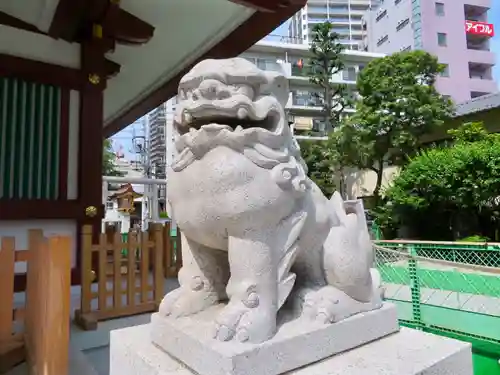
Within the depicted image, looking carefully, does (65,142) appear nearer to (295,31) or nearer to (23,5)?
(23,5)

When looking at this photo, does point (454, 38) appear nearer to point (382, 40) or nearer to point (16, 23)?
point (382, 40)

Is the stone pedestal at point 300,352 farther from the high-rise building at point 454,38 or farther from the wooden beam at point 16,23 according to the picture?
the high-rise building at point 454,38

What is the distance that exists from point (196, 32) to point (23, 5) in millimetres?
1597

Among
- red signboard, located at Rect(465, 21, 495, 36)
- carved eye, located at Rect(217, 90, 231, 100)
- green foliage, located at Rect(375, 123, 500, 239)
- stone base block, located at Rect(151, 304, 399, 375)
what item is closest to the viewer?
stone base block, located at Rect(151, 304, 399, 375)

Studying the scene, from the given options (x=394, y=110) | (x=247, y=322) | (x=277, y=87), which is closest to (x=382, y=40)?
(x=394, y=110)

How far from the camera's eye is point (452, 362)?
1.26 meters

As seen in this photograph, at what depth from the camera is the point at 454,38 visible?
22.2 meters

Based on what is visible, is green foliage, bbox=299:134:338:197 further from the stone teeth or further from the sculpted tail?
the stone teeth

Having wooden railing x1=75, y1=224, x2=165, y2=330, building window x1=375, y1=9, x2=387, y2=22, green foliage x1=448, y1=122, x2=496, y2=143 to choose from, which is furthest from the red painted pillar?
building window x1=375, y1=9, x2=387, y2=22

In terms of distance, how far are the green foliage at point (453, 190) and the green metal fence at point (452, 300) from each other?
3.77m

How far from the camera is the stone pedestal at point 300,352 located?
101 centimetres

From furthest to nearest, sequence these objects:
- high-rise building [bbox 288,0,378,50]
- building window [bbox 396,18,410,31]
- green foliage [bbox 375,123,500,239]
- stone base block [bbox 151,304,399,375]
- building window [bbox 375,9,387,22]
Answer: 1. high-rise building [bbox 288,0,378,50]
2. building window [bbox 375,9,387,22]
3. building window [bbox 396,18,410,31]
4. green foliage [bbox 375,123,500,239]
5. stone base block [bbox 151,304,399,375]

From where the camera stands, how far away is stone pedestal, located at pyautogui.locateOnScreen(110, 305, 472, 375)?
1.01m

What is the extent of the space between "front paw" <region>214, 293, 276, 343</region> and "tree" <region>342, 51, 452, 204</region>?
35.5 feet
